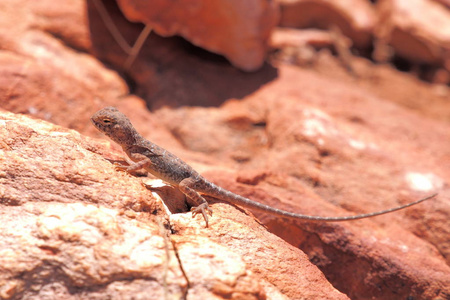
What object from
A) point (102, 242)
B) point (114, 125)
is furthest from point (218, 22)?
point (102, 242)

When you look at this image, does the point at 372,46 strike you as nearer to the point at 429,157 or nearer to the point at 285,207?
the point at 429,157

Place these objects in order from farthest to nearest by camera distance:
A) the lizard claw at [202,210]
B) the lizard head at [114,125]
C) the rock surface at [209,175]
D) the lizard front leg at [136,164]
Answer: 1. the lizard head at [114,125]
2. the lizard front leg at [136,164]
3. the lizard claw at [202,210]
4. the rock surface at [209,175]

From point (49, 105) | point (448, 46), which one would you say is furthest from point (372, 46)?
point (49, 105)

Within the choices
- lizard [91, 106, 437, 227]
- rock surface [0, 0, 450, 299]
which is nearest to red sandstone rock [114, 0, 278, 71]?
rock surface [0, 0, 450, 299]

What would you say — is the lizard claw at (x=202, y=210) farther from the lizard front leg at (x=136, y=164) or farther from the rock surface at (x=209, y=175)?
the lizard front leg at (x=136, y=164)

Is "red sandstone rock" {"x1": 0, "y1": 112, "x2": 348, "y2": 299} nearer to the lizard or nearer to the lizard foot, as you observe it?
the lizard foot

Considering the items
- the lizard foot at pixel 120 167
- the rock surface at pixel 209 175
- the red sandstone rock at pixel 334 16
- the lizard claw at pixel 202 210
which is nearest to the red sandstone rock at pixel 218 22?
the rock surface at pixel 209 175

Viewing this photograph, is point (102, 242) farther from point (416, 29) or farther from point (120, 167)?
point (416, 29)
